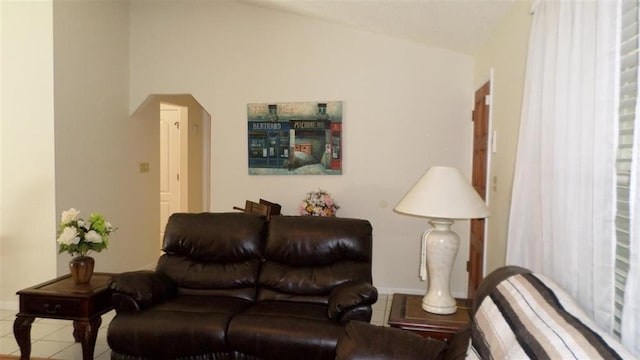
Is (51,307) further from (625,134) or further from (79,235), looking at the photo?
(625,134)

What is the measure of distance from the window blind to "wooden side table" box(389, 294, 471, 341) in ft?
3.20

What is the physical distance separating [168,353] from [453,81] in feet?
11.6

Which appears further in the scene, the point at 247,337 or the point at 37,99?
the point at 37,99

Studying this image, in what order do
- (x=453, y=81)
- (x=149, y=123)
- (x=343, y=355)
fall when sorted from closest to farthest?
1. (x=343, y=355)
2. (x=453, y=81)
3. (x=149, y=123)

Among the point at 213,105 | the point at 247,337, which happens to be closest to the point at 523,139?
the point at 247,337

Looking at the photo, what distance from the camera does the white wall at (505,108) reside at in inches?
109

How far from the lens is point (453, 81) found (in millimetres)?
4715

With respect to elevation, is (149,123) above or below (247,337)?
above

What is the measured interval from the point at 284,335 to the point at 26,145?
119 inches

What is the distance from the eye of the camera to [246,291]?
128 inches

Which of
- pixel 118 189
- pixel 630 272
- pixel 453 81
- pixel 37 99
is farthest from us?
pixel 118 189

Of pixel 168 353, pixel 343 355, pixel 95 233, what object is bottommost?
pixel 168 353

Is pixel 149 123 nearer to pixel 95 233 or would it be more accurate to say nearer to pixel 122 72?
pixel 122 72

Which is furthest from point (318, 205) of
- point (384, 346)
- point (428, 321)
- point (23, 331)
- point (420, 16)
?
point (384, 346)
